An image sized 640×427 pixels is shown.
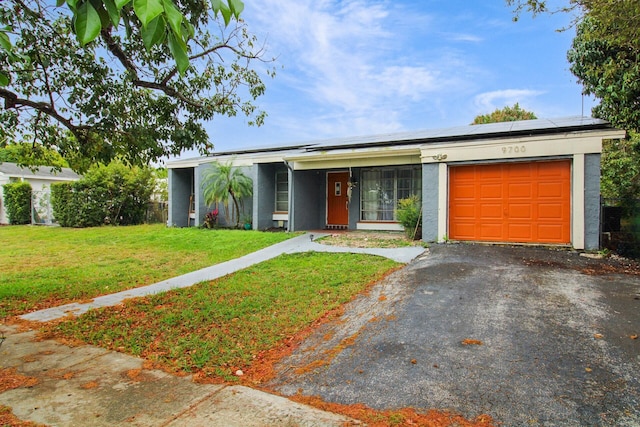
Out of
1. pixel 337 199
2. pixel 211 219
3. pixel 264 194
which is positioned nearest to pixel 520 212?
pixel 337 199

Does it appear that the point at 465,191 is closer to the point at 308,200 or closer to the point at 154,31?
the point at 308,200

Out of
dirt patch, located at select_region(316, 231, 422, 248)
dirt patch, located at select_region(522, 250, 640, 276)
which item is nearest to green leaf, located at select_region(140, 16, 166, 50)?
dirt patch, located at select_region(522, 250, 640, 276)

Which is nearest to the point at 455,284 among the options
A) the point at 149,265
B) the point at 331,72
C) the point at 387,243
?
the point at 387,243

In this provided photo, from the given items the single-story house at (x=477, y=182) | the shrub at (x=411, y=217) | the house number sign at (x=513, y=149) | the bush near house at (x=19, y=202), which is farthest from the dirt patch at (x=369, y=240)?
the bush near house at (x=19, y=202)

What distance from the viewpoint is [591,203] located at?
8.98m

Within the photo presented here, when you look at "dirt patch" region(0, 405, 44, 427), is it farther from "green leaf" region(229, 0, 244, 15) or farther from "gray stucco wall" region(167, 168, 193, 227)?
"gray stucco wall" region(167, 168, 193, 227)

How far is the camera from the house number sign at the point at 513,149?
31.2 feet

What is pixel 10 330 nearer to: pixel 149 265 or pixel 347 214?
pixel 149 265

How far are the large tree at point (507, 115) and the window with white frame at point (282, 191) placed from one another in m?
15.8

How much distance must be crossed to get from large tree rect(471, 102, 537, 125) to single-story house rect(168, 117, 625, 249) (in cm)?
1460

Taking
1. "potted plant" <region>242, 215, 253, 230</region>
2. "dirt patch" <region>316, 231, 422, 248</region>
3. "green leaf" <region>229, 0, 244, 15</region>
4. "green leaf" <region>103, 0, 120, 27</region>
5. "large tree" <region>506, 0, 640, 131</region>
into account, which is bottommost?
"dirt patch" <region>316, 231, 422, 248</region>

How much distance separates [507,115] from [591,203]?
18242 mm

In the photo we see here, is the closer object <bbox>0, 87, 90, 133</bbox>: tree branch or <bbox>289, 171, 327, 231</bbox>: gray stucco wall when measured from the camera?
<bbox>0, 87, 90, 133</bbox>: tree branch

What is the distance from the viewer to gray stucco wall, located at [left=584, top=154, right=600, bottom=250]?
350 inches
